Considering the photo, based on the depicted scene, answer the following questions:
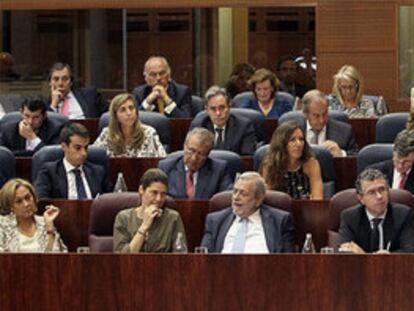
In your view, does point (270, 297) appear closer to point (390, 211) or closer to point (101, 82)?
point (390, 211)

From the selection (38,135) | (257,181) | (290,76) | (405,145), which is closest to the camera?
(257,181)

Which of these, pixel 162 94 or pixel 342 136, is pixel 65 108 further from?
pixel 342 136

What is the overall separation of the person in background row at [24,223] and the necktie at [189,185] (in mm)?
1036

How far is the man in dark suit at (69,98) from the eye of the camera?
11.6 m

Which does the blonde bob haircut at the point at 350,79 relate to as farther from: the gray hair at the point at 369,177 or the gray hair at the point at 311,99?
the gray hair at the point at 369,177

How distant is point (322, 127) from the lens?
10.3m

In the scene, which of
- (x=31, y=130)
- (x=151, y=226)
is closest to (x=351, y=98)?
(x=31, y=130)

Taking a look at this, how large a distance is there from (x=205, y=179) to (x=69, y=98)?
8.85 feet

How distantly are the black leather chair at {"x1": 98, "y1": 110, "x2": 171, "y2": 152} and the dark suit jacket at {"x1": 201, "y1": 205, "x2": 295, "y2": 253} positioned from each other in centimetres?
221

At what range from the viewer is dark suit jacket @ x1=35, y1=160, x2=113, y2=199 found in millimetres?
9430

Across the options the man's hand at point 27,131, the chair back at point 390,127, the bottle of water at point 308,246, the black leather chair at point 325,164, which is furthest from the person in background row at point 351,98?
the bottle of water at point 308,246

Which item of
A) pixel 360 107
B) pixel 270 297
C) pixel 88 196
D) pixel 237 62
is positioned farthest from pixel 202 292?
pixel 237 62

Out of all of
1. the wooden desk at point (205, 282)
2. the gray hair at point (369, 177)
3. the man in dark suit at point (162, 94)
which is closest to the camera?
the wooden desk at point (205, 282)

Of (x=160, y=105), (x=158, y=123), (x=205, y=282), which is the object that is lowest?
(x=205, y=282)
